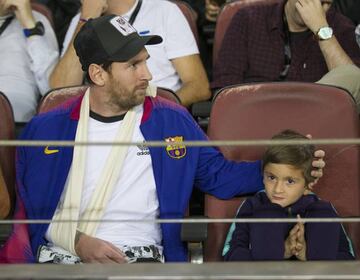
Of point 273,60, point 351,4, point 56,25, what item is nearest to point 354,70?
point 273,60

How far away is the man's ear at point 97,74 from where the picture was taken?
2.44 meters

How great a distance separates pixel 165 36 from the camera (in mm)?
3121

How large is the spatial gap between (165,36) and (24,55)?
0.59 metres

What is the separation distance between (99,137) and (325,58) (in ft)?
3.13

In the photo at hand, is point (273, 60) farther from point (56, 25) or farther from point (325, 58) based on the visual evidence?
point (56, 25)

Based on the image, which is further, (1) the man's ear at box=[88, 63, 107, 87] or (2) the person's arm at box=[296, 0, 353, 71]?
(2) the person's arm at box=[296, 0, 353, 71]

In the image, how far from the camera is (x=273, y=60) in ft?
10.1

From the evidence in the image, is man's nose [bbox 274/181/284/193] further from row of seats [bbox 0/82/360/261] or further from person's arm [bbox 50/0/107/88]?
person's arm [bbox 50/0/107/88]

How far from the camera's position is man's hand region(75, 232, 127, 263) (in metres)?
2.22

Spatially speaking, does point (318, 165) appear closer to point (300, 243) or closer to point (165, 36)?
point (300, 243)

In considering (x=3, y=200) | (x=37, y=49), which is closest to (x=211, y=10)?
(x=37, y=49)

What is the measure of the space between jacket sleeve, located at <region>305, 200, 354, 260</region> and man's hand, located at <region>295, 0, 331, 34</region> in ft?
2.95

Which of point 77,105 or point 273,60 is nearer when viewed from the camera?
point 77,105

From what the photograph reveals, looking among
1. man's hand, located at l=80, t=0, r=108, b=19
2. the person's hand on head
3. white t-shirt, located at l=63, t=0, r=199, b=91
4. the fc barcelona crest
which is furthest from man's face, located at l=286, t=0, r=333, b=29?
the fc barcelona crest
